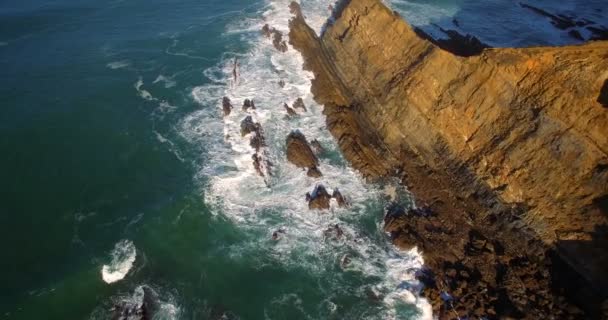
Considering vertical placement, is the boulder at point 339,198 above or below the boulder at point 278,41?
below

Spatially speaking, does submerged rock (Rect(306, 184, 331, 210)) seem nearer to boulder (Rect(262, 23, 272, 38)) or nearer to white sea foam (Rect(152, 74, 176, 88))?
white sea foam (Rect(152, 74, 176, 88))

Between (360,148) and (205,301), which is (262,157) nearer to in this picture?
(360,148)

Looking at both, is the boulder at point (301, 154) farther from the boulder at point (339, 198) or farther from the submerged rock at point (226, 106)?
the submerged rock at point (226, 106)

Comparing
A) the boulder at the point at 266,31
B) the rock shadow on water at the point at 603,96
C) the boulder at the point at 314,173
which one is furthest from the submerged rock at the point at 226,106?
the rock shadow on water at the point at 603,96

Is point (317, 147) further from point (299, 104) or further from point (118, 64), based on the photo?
point (118, 64)

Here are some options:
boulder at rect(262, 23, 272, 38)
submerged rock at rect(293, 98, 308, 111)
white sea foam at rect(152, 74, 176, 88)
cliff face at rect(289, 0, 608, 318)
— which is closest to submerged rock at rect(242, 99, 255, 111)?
submerged rock at rect(293, 98, 308, 111)
